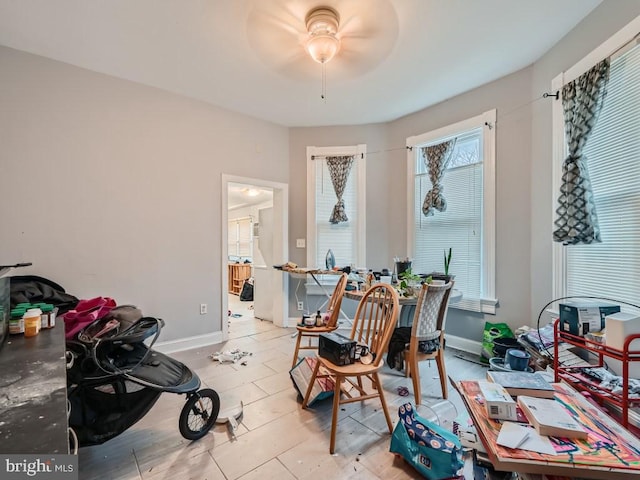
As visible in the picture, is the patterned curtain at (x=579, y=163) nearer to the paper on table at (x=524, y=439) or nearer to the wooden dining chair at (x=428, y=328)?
the wooden dining chair at (x=428, y=328)

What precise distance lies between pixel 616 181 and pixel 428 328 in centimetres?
166

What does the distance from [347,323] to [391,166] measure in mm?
2314

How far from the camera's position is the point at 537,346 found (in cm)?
213

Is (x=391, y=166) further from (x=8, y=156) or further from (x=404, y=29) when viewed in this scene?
(x=8, y=156)

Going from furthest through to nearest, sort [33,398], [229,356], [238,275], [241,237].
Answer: [241,237] < [238,275] < [229,356] < [33,398]

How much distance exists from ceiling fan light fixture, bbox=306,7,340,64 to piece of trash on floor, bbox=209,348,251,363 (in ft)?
9.77

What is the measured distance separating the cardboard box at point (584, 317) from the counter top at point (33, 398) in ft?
7.22

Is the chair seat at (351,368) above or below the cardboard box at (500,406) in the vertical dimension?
below

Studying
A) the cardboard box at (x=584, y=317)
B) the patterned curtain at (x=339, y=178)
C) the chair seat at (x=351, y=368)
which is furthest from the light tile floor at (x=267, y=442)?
the patterned curtain at (x=339, y=178)

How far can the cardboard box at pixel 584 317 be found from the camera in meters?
1.56

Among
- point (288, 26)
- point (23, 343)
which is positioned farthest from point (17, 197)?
point (288, 26)

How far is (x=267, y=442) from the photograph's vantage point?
1.79 m

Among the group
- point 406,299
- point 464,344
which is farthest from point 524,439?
point 464,344
